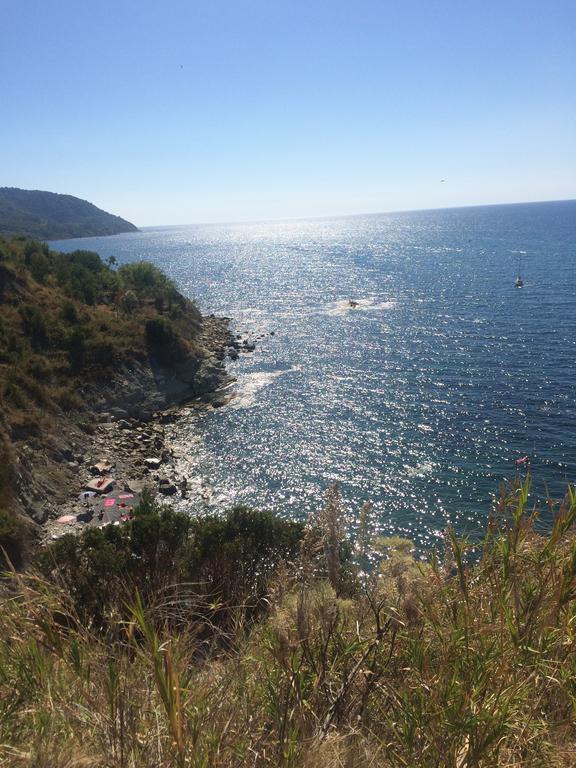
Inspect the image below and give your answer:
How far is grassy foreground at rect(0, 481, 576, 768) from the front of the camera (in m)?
3.19

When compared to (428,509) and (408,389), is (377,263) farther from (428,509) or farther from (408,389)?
(428,509)

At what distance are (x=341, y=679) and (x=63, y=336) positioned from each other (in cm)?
4676

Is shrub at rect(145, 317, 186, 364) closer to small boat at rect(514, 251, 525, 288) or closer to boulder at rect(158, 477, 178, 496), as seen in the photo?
boulder at rect(158, 477, 178, 496)

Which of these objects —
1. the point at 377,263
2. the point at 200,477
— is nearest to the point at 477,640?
the point at 200,477

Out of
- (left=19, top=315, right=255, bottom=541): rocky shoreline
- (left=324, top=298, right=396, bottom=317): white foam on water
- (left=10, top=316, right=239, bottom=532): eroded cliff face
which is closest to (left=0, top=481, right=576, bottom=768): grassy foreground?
(left=19, top=315, right=255, bottom=541): rocky shoreline

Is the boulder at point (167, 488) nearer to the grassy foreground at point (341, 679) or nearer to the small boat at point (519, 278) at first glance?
the grassy foreground at point (341, 679)

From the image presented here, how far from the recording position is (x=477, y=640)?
4.13 m

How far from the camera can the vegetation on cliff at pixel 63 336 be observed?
109 feet

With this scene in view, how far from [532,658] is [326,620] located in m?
1.66

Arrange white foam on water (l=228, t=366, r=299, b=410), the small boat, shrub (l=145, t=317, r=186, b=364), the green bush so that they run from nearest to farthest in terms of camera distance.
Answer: the green bush, white foam on water (l=228, t=366, r=299, b=410), shrub (l=145, t=317, r=186, b=364), the small boat

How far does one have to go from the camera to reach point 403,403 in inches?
1720

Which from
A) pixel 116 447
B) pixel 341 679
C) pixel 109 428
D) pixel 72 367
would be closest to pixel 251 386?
pixel 109 428

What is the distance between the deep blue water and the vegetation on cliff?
9.54m

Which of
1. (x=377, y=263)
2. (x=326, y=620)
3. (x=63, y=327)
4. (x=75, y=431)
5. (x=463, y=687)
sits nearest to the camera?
(x=463, y=687)
